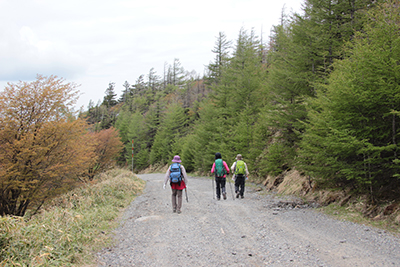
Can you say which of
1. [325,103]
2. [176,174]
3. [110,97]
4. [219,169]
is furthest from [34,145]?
[110,97]

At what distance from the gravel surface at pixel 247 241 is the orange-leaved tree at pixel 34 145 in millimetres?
4124

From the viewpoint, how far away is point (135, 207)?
10.2 meters

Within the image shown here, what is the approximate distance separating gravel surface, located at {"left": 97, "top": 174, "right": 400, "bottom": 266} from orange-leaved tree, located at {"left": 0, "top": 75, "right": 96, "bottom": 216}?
4124 millimetres

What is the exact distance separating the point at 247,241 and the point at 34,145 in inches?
328

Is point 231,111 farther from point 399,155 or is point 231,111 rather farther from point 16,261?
point 16,261

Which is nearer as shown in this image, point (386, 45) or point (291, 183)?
point (386, 45)

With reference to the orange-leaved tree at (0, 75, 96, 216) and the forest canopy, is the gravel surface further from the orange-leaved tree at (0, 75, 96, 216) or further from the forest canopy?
the orange-leaved tree at (0, 75, 96, 216)

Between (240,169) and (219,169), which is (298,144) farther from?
(219,169)

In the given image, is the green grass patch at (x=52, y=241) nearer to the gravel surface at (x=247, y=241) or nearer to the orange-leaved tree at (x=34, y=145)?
the gravel surface at (x=247, y=241)

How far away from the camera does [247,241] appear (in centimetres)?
559

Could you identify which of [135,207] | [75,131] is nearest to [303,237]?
[135,207]

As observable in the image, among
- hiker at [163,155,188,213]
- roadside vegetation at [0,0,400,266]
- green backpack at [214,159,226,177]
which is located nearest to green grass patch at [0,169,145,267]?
roadside vegetation at [0,0,400,266]

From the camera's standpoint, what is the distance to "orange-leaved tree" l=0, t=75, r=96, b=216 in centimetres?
898

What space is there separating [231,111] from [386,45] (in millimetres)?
16403
